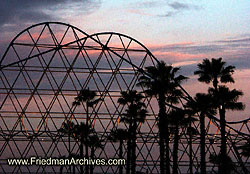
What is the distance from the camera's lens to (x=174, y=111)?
117 feet

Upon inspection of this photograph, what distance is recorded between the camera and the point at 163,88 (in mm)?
33188

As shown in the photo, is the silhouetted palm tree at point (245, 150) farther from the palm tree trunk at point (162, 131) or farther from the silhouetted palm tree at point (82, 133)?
the silhouetted palm tree at point (82, 133)

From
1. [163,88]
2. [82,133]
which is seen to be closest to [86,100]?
[82,133]

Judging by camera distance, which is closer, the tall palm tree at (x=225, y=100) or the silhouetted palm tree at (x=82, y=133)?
the tall palm tree at (x=225, y=100)

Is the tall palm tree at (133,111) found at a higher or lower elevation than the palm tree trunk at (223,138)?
higher

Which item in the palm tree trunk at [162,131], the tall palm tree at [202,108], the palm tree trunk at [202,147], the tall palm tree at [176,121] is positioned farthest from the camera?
the tall palm tree at [176,121]

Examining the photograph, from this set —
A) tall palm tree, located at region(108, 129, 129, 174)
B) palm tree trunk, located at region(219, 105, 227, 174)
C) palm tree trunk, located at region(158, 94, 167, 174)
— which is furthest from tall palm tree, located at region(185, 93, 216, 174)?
tall palm tree, located at region(108, 129, 129, 174)

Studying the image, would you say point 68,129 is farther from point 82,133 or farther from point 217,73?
point 217,73

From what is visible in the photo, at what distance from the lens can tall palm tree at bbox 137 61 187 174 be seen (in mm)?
33250

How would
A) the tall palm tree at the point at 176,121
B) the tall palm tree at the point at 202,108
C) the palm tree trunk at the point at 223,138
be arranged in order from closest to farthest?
the palm tree trunk at the point at 223,138 → the tall palm tree at the point at 202,108 → the tall palm tree at the point at 176,121

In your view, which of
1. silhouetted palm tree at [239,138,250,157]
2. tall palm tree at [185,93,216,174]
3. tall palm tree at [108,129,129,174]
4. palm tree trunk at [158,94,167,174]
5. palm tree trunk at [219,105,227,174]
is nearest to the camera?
palm tree trunk at [158,94,167,174]

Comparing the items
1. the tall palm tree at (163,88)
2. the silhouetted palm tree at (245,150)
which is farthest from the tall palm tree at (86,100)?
the silhouetted palm tree at (245,150)

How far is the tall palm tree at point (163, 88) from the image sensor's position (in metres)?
33.2

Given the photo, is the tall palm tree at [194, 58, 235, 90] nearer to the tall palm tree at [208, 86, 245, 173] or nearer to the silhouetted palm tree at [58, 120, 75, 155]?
the tall palm tree at [208, 86, 245, 173]
